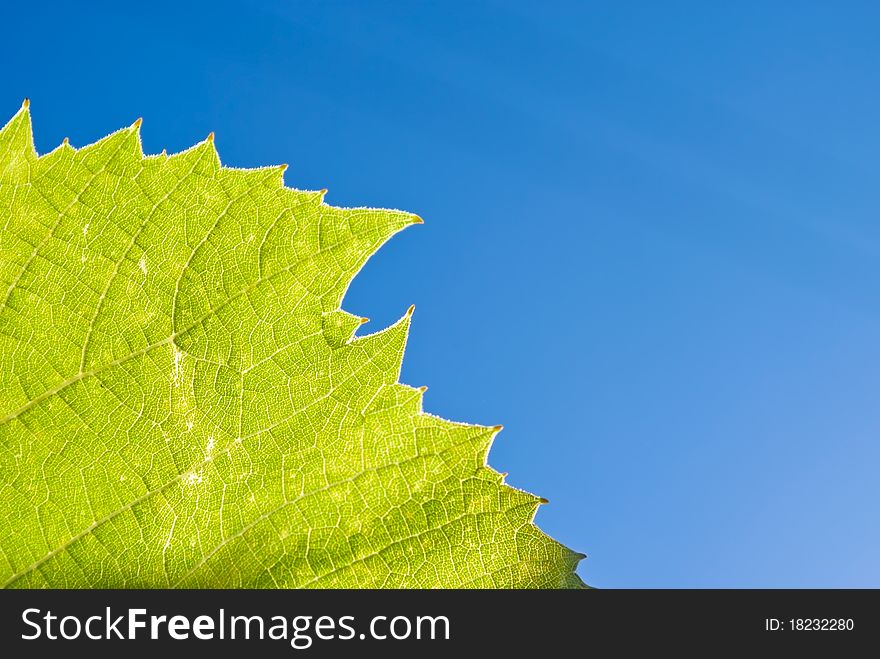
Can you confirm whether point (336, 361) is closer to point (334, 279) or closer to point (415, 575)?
point (334, 279)

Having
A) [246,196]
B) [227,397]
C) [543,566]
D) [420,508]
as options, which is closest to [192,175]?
[246,196]

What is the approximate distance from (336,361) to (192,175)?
1.72ft

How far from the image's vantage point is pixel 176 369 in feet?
6.93

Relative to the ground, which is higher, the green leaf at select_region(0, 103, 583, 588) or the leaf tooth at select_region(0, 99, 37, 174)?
the leaf tooth at select_region(0, 99, 37, 174)

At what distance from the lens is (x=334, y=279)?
2.15m

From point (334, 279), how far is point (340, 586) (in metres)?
0.73

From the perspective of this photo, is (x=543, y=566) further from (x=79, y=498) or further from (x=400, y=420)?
(x=79, y=498)

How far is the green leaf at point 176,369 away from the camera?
6.84ft

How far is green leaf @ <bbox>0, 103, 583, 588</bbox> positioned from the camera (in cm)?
209

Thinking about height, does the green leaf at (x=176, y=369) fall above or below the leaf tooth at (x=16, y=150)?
below

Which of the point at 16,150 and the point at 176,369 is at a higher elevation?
the point at 16,150
